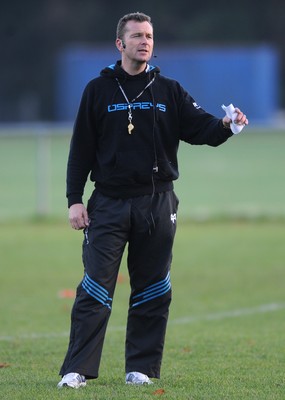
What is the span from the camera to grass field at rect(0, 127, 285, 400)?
7233mm

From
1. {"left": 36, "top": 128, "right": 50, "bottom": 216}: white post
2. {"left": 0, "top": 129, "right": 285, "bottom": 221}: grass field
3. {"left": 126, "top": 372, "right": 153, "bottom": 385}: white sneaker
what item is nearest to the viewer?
{"left": 126, "top": 372, "right": 153, "bottom": 385}: white sneaker

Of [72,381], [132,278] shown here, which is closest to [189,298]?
[132,278]

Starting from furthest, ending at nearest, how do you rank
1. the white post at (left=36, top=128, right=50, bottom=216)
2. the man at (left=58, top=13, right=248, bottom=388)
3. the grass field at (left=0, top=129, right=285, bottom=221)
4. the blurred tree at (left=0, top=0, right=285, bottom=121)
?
the blurred tree at (left=0, top=0, right=285, bottom=121), the grass field at (left=0, top=129, right=285, bottom=221), the white post at (left=36, top=128, right=50, bottom=216), the man at (left=58, top=13, right=248, bottom=388)

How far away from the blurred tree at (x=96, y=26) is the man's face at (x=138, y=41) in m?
51.9

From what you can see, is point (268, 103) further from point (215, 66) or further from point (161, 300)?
point (161, 300)

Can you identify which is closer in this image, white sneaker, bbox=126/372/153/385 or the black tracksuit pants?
the black tracksuit pants

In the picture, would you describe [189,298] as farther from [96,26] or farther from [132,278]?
[96,26]

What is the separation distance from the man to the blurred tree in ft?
170

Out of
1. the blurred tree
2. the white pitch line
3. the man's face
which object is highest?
the blurred tree

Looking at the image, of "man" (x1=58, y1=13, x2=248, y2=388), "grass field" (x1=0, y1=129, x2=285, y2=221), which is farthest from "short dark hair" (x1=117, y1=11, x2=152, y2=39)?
"grass field" (x1=0, y1=129, x2=285, y2=221)

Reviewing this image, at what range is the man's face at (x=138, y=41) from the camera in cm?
701

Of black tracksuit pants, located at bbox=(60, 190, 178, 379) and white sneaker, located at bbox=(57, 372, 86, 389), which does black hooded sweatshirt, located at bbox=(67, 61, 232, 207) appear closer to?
black tracksuit pants, located at bbox=(60, 190, 178, 379)

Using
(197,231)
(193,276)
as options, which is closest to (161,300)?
(193,276)

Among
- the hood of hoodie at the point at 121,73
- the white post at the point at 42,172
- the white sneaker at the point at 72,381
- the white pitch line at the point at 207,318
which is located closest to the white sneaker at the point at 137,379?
the white sneaker at the point at 72,381
